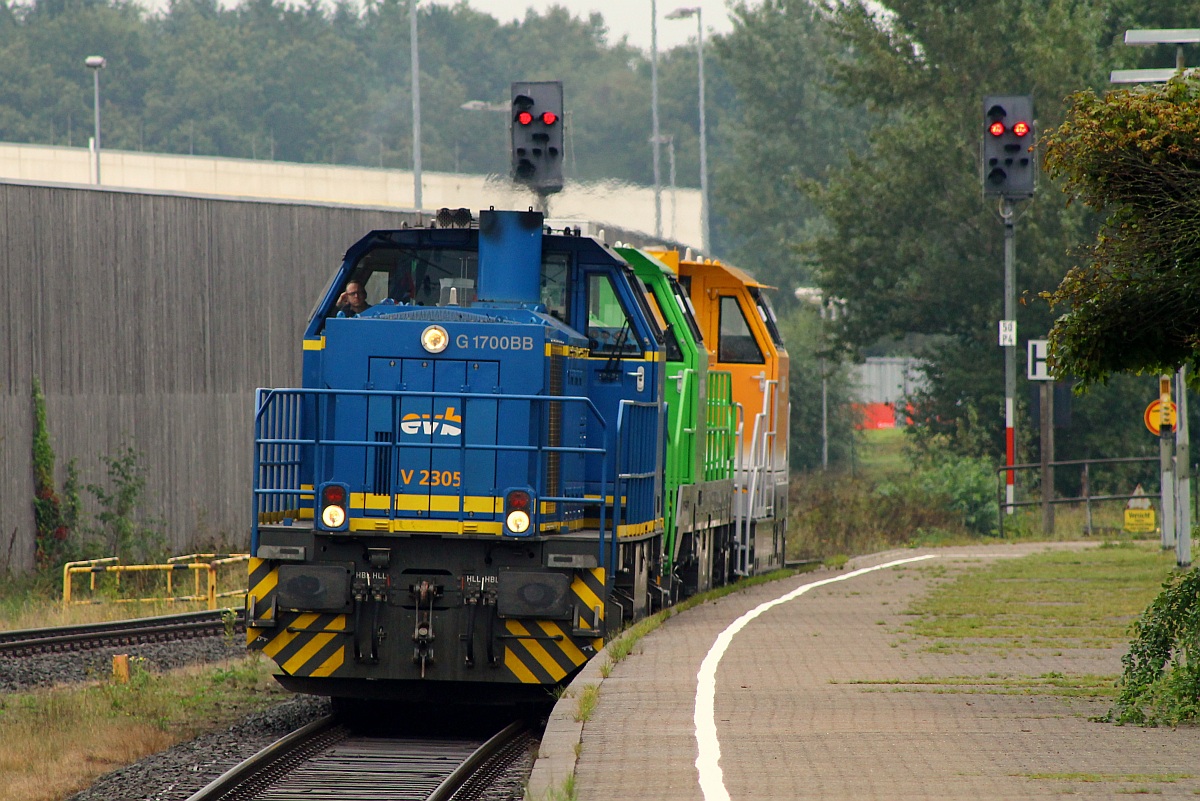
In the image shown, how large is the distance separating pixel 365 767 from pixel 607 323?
164 inches

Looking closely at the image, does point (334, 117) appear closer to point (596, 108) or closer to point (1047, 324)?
point (596, 108)

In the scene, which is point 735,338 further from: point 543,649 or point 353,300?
point 543,649

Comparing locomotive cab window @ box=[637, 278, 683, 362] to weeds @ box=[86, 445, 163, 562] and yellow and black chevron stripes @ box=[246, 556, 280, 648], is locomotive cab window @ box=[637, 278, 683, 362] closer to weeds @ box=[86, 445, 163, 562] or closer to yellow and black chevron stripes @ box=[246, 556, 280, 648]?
yellow and black chevron stripes @ box=[246, 556, 280, 648]

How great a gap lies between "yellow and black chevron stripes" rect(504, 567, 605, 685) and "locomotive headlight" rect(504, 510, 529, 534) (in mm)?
546

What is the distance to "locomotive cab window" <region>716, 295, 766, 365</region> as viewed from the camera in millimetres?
17297

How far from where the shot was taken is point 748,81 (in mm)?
72125

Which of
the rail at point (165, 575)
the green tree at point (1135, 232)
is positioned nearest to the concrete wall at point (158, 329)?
the rail at point (165, 575)

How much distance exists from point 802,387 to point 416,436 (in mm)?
36595

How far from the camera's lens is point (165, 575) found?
21.3 m

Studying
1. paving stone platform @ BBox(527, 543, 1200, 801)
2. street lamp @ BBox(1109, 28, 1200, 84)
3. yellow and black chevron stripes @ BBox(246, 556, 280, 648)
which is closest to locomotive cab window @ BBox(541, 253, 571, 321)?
paving stone platform @ BBox(527, 543, 1200, 801)

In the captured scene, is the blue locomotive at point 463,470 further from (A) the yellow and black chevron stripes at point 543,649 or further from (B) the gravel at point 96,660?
(B) the gravel at point 96,660

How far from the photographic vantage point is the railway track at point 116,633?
14969mm

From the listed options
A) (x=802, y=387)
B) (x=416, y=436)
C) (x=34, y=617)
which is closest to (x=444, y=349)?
(x=416, y=436)

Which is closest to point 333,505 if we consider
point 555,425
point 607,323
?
point 555,425
